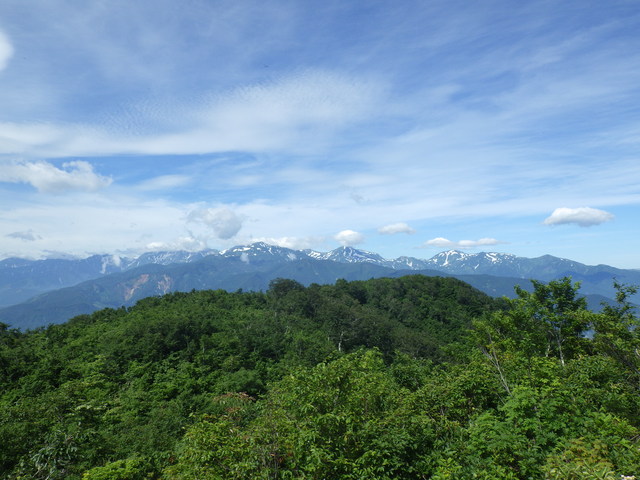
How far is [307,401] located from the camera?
428 inches

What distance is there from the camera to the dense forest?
9.20 metres

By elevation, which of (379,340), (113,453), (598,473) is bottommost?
(379,340)

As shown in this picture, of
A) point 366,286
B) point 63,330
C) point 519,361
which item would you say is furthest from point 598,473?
point 366,286

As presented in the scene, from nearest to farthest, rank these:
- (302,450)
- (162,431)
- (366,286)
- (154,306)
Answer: (302,450)
(162,431)
(154,306)
(366,286)

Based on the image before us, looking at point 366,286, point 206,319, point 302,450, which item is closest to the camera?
point 302,450

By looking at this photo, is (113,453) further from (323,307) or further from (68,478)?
(323,307)

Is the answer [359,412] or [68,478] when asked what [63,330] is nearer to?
[68,478]

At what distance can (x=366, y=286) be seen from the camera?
115m

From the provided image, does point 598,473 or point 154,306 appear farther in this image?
point 154,306

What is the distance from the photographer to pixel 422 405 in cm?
1413

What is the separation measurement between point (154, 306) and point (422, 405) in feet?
223

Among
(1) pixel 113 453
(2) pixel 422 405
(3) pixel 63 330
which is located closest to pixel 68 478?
(1) pixel 113 453

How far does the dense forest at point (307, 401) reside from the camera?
362 inches

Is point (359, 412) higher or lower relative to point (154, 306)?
higher
